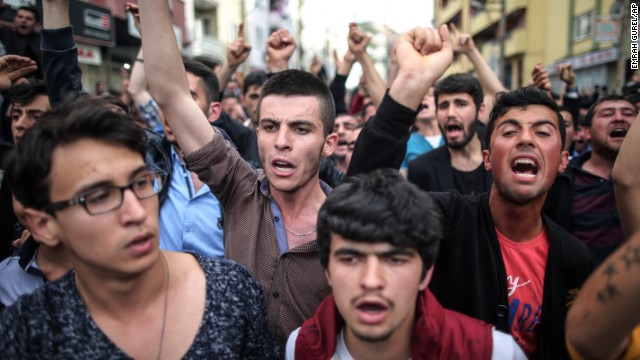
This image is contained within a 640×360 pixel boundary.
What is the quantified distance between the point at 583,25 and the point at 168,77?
75.6 feet

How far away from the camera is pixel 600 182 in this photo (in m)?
3.26

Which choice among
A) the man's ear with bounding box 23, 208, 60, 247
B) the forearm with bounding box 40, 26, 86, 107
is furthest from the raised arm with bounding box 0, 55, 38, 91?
the man's ear with bounding box 23, 208, 60, 247

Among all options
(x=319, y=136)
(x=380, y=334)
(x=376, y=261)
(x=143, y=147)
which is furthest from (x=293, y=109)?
(x=380, y=334)

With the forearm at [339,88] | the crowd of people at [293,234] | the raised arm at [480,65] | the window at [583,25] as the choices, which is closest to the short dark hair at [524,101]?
the crowd of people at [293,234]

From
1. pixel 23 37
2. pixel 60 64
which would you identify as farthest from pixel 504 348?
pixel 23 37

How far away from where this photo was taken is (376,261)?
1639mm

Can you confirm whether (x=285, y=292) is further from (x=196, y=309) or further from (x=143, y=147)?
(x=143, y=147)

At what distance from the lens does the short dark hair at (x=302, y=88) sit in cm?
237

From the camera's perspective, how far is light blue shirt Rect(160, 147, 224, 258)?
275 centimetres

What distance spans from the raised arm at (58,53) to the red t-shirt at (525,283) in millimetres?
2501

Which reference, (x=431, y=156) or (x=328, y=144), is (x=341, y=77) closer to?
(x=431, y=156)

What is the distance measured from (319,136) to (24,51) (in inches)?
172

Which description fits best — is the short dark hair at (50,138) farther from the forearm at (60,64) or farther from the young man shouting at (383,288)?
the forearm at (60,64)

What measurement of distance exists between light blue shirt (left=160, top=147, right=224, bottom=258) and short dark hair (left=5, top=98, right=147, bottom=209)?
3.86ft
